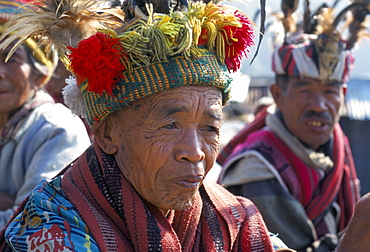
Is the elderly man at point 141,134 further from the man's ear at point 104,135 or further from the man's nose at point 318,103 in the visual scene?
the man's nose at point 318,103

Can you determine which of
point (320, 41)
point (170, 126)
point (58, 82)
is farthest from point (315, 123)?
point (170, 126)

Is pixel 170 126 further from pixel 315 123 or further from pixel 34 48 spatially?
pixel 315 123

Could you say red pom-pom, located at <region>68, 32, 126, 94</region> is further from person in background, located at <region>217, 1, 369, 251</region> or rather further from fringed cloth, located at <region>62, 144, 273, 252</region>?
person in background, located at <region>217, 1, 369, 251</region>

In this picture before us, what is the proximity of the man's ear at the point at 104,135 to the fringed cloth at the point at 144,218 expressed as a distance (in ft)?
0.09

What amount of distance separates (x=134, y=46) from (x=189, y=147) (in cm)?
42

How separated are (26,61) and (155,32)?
5.72 ft

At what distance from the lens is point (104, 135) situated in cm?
249

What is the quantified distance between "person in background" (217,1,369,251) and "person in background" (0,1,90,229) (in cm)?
131

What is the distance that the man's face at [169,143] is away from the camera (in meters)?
2.34

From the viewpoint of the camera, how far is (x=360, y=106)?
8.83 metres

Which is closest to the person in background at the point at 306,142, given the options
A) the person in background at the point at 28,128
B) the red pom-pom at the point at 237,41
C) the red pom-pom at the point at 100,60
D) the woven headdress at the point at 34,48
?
the person in background at the point at 28,128

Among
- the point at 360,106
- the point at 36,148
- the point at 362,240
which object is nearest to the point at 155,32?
the point at 362,240

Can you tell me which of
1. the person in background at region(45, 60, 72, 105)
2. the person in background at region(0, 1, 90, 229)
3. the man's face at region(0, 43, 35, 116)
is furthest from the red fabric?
the man's face at region(0, 43, 35, 116)

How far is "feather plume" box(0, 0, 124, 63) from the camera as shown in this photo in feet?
8.09
